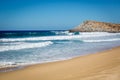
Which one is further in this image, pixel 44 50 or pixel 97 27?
pixel 97 27

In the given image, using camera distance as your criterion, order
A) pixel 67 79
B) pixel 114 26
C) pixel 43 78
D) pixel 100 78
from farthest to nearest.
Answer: pixel 114 26
pixel 43 78
pixel 67 79
pixel 100 78

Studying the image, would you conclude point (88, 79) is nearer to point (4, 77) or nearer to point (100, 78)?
point (100, 78)

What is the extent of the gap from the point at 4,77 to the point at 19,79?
642mm

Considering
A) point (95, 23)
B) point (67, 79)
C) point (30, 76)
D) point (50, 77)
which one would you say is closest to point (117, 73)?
point (67, 79)

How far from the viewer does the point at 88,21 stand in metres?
111

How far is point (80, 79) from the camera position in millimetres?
5316

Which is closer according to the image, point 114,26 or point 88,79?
point 88,79

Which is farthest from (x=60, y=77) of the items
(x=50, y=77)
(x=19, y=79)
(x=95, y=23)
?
(x=95, y=23)

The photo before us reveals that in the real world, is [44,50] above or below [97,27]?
below

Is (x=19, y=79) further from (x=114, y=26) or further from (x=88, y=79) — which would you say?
(x=114, y=26)

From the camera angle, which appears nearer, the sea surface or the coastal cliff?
the sea surface

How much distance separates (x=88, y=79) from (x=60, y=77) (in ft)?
3.45

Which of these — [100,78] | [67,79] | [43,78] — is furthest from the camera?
[43,78]

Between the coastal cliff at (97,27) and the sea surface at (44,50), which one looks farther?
the coastal cliff at (97,27)
